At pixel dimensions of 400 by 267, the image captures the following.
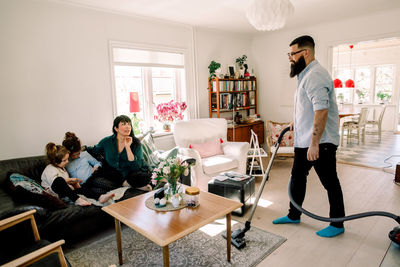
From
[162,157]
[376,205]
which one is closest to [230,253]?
[162,157]

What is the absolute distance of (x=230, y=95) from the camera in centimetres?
525

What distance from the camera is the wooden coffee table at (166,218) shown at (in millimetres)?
1738

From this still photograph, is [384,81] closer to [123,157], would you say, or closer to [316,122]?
[316,122]

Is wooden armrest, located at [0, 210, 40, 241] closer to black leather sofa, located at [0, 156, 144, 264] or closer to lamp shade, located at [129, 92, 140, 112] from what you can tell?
black leather sofa, located at [0, 156, 144, 264]

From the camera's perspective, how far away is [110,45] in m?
3.69

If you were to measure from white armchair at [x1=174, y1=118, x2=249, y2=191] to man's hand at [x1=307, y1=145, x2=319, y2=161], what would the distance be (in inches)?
54.9

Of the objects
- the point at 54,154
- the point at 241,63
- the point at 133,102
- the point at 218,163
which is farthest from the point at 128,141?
the point at 241,63

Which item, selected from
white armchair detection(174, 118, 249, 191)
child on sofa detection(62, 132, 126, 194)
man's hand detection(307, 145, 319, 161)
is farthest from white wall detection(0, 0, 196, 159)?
man's hand detection(307, 145, 319, 161)

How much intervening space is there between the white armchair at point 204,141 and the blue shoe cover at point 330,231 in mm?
1400

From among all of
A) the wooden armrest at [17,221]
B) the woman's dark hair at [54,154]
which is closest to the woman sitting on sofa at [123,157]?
the woman's dark hair at [54,154]

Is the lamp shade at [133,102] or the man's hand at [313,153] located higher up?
the lamp shade at [133,102]

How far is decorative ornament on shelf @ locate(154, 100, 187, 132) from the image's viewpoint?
4.33 metres

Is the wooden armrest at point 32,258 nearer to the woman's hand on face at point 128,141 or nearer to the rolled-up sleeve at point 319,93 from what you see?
the woman's hand on face at point 128,141

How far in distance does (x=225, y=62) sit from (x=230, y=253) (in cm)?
393
